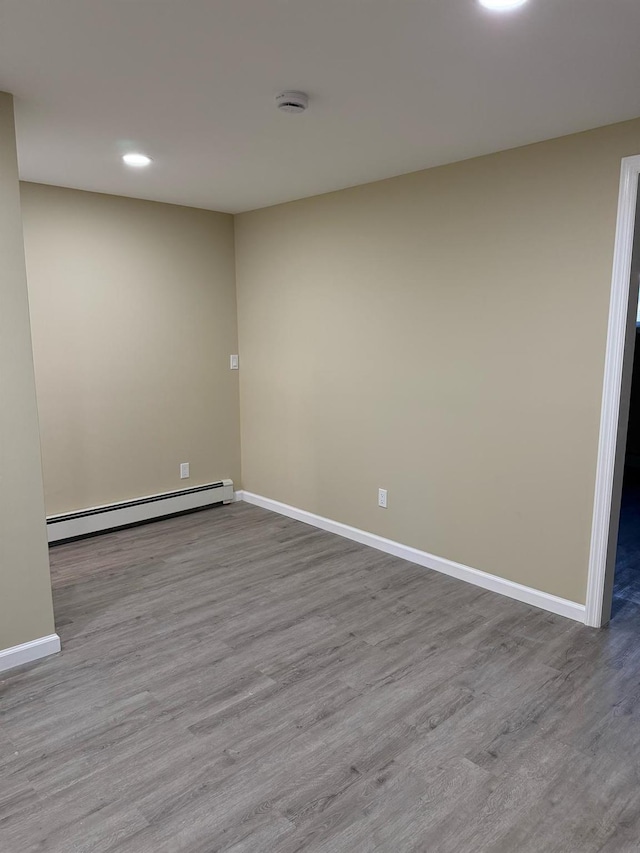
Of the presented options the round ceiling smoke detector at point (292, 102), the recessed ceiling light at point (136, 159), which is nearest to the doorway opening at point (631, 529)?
the round ceiling smoke detector at point (292, 102)

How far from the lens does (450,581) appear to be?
3471 millimetres

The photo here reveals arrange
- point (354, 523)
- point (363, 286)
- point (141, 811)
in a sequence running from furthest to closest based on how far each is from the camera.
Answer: point (354, 523), point (363, 286), point (141, 811)

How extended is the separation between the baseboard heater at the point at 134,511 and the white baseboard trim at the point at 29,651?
1.43m

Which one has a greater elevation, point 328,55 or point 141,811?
point 328,55

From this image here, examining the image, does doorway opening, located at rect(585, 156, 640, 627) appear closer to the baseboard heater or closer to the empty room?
the empty room

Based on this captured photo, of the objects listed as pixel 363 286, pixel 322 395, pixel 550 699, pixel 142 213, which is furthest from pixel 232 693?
pixel 142 213

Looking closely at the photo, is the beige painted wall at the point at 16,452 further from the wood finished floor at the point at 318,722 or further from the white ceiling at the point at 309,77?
the white ceiling at the point at 309,77

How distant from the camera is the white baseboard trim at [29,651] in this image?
2.59 metres

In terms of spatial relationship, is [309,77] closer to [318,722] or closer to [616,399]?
[616,399]

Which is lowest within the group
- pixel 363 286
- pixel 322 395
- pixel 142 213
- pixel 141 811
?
pixel 141 811

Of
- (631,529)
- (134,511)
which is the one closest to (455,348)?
(631,529)

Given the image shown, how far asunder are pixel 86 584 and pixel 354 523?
5.83ft

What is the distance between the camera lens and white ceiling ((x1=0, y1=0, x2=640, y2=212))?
67.1 inches

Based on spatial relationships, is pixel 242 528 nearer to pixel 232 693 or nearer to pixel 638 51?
pixel 232 693
